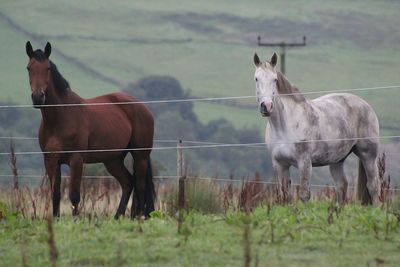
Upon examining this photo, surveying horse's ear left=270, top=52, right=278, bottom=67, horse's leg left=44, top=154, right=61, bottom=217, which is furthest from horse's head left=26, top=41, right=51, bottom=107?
horse's ear left=270, top=52, right=278, bottom=67

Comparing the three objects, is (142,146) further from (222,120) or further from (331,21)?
(331,21)

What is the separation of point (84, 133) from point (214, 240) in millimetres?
4519

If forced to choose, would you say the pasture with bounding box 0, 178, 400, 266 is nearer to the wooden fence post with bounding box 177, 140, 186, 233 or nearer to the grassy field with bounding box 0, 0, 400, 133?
the wooden fence post with bounding box 177, 140, 186, 233

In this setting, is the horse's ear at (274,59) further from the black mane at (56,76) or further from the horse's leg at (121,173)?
Result: the horse's leg at (121,173)

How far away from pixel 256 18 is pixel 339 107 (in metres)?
116

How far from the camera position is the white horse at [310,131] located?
44.4ft

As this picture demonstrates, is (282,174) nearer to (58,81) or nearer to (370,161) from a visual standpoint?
(370,161)

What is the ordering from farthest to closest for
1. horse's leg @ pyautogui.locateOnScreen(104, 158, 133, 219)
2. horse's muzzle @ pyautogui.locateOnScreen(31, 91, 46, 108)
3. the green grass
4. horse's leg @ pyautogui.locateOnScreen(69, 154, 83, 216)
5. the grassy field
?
the grassy field < horse's leg @ pyautogui.locateOnScreen(104, 158, 133, 219) < horse's leg @ pyautogui.locateOnScreen(69, 154, 83, 216) < horse's muzzle @ pyautogui.locateOnScreen(31, 91, 46, 108) < the green grass

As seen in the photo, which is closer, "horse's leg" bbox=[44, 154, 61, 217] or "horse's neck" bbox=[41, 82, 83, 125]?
"horse's leg" bbox=[44, 154, 61, 217]

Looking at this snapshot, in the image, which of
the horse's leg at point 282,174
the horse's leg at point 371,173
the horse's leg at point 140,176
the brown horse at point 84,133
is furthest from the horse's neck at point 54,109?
the horse's leg at point 371,173

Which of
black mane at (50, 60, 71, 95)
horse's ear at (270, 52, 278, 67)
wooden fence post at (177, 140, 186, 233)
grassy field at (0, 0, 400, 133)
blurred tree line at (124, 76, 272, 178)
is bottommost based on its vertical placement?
blurred tree line at (124, 76, 272, 178)

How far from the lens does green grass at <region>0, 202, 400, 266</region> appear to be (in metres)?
8.46

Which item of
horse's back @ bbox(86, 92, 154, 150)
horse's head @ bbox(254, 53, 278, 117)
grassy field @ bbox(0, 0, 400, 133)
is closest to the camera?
horse's head @ bbox(254, 53, 278, 117)

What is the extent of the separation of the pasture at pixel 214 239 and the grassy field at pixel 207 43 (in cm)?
7963
